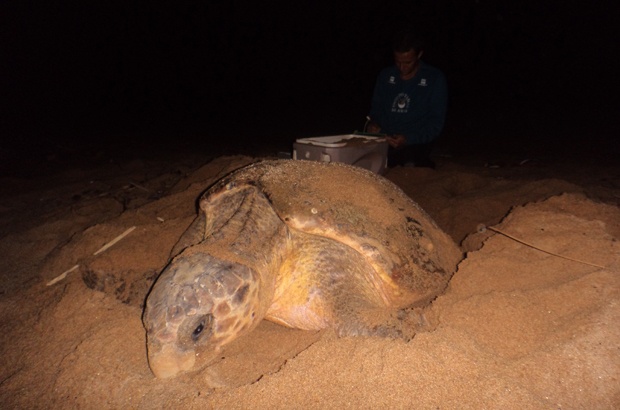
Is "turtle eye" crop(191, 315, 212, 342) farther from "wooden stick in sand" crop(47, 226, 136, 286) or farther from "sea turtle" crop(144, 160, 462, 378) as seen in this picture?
"wooden stick in sand" crop(47, 226, 136, 286)

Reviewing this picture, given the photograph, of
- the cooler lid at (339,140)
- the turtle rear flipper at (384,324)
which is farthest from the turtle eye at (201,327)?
the cooler lid at (339,140)

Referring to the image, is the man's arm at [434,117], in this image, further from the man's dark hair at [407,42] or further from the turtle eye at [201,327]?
the turtle eye at [201,327]

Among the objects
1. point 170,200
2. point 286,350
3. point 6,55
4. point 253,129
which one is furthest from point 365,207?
point 6,55

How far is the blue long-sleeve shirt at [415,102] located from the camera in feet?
14.6

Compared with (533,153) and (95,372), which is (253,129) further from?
(95,372)

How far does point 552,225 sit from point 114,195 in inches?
153

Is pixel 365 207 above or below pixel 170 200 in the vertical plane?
above

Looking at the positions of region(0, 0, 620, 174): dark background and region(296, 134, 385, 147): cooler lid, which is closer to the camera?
region(296, 134, 385, 147): cooler lid

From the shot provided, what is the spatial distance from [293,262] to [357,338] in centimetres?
62

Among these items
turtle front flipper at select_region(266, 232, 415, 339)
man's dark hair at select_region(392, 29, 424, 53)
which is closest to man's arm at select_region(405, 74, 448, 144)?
man's dark hair at select_region(392, 29, 424, 53)

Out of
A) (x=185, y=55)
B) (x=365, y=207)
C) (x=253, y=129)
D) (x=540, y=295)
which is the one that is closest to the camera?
(x=540, y=295)

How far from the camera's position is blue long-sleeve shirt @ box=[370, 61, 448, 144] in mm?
4465

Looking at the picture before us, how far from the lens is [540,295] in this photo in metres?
1.65

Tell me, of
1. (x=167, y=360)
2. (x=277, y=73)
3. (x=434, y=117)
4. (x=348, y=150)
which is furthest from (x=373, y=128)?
(x=277, y=73)
